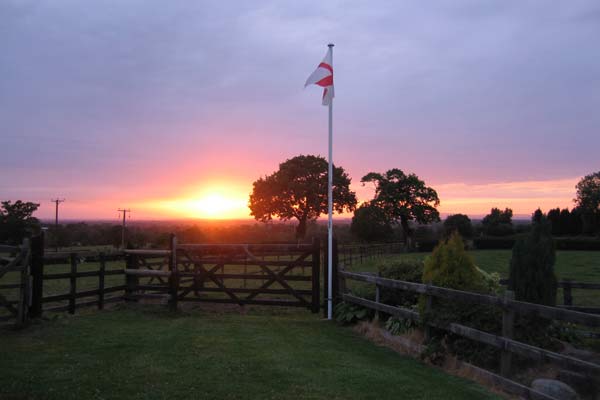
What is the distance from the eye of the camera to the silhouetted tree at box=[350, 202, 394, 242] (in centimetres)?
5712

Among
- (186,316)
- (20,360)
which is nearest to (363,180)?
(186,316)

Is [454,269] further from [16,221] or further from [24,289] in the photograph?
[16,221]

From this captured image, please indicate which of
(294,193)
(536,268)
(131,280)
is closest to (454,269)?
(536,268)

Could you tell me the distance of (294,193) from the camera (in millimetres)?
55125

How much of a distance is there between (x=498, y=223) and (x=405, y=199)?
67.2 ft

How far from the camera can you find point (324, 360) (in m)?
6.82

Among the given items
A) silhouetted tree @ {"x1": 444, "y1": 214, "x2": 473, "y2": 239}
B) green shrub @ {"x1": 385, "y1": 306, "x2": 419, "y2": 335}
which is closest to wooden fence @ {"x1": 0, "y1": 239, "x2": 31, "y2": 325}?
green shrub @ {"x1": 385, "y1": 306, "x2": 419, "y2": 335}

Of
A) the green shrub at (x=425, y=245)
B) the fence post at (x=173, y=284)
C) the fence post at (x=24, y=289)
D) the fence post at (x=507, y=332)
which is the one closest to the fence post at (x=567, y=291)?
the fence post at (x=507, y=332)

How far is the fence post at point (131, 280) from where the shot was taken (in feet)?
40.9

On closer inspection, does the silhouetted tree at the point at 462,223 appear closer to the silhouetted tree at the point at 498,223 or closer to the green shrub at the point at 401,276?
the silhouetted tree at the point at 498,223

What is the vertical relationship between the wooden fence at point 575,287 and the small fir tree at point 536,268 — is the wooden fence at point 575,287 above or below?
below

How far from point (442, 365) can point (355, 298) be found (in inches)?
133

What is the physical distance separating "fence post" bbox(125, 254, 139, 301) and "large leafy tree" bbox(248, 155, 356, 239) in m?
42.1

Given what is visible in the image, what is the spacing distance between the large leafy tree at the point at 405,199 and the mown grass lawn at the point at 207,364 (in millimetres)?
52844
